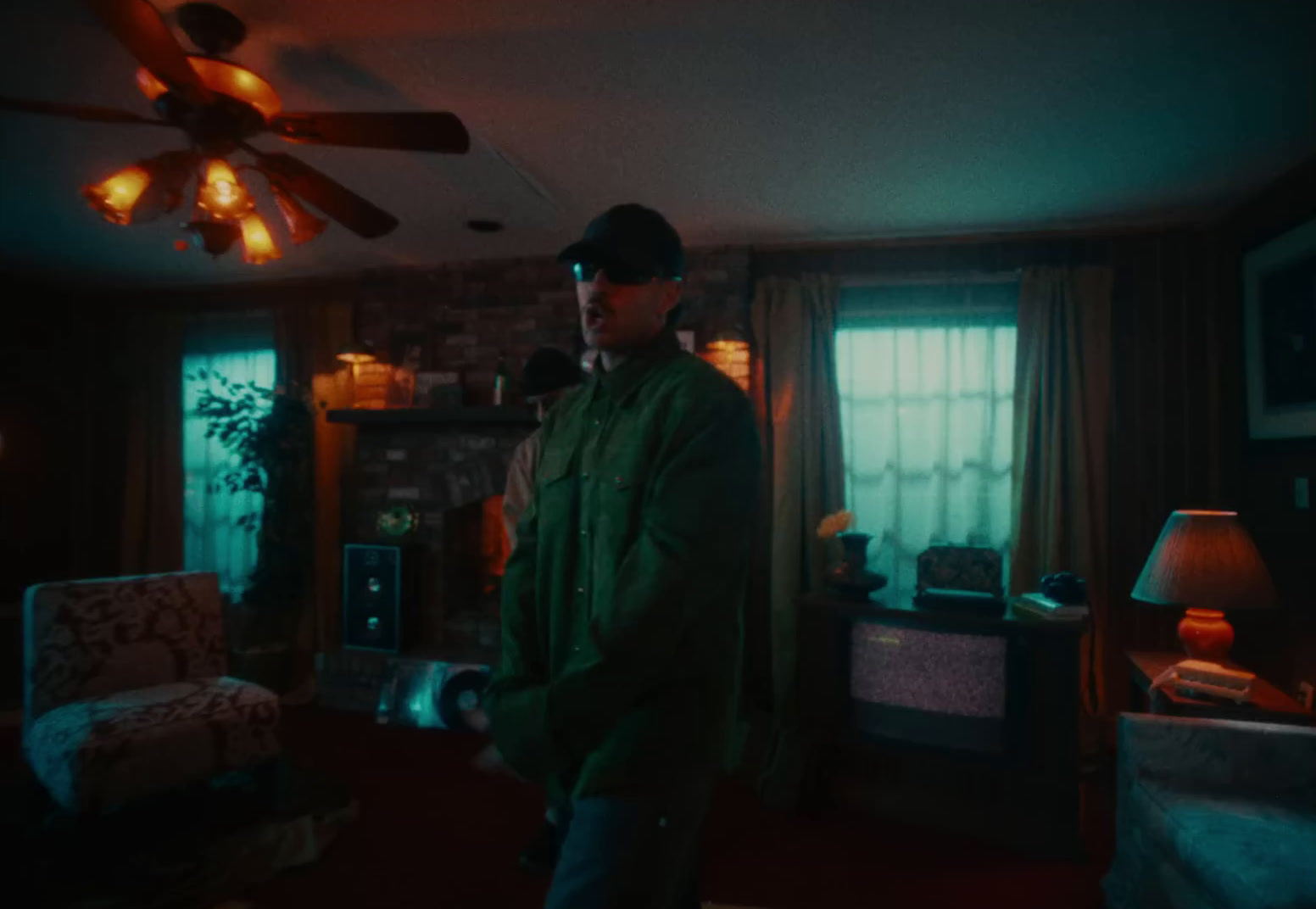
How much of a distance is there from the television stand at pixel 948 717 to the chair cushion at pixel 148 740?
2.08 metres

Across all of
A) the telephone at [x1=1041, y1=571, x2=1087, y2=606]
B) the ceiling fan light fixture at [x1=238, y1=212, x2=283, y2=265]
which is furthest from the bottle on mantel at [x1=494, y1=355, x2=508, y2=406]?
the telephone at [x1=1041, y1=571, x2=1087, y2=606]

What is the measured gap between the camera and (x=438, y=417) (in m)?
3.87

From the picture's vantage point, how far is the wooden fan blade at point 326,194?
1979 mm

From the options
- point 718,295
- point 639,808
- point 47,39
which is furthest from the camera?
point 718,295

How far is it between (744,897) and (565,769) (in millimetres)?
1539

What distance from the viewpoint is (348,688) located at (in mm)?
3975

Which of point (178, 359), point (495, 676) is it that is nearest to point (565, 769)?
point (495, 676)

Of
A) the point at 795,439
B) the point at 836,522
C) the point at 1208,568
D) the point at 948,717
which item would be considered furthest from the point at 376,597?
the point at 1208,568

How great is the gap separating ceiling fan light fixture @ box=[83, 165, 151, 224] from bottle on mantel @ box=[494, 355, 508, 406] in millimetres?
2065

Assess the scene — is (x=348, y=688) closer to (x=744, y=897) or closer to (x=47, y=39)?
(x=744, y=897)

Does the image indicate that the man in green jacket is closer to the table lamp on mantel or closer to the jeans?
the jeans

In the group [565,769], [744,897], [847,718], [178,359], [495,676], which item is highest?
[178,359]

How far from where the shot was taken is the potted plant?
403 centimetres

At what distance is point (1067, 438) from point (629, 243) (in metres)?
3.13
